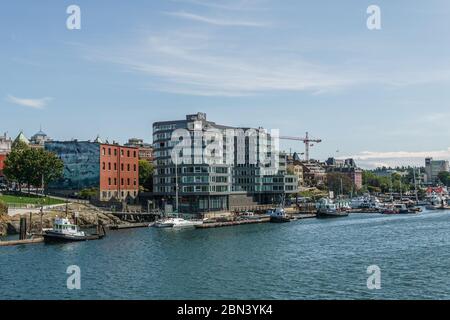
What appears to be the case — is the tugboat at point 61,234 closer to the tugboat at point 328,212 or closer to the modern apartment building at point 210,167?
the modern apartment building at point 210,167

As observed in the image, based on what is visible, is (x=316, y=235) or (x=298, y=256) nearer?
(x=298, y=256)

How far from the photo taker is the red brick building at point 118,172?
13425 cm

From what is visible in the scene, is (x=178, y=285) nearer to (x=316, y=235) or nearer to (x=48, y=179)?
(x=316, y=235)

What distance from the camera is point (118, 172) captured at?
14050 cm

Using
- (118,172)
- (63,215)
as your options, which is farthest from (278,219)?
(63,215)

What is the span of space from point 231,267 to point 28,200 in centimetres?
7453

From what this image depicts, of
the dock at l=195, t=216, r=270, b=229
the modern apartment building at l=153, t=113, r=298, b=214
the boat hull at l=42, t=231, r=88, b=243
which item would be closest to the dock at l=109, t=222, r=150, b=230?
the dock at l=195, t=216, r=270, b=229

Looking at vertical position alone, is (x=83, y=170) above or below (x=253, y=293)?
above

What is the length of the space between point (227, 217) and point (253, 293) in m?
82.6

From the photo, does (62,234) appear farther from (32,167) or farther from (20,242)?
(32,167)

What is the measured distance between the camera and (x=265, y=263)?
60875mm

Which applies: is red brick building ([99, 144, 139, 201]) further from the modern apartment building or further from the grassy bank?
the grassy bank
